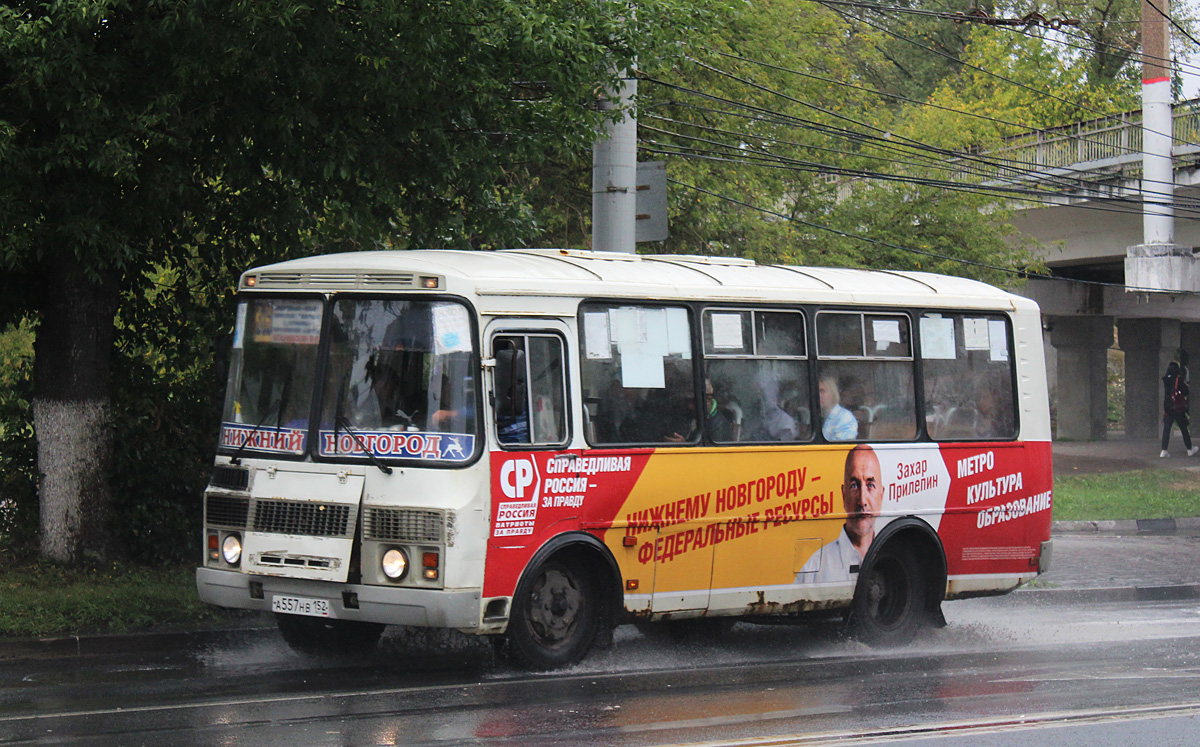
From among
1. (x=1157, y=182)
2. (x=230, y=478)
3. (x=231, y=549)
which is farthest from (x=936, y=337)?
(x=1157, y=182)

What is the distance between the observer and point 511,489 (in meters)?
8.95

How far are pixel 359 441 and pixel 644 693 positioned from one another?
240 cm

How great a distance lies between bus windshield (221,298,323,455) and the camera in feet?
30.3

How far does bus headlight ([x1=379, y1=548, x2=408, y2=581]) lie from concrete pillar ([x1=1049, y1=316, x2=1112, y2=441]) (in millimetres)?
38552

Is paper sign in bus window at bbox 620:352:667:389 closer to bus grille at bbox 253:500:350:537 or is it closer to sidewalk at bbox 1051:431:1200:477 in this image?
bus grille at bbox 253:500:350:537

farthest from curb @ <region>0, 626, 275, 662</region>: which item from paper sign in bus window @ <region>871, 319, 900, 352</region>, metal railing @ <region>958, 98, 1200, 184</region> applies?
metal railing @ <region>958, 98, 1200, 184</region>

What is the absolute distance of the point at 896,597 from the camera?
38.7 feet

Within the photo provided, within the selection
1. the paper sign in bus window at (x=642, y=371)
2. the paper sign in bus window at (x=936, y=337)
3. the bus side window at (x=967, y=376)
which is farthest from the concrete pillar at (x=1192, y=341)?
the paper sign in bus window at (x=642, y=371)

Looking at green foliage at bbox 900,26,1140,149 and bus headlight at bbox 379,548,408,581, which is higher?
green foliage at bbox 900,26,1140,149

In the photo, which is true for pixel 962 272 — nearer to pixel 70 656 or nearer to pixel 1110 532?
pixel 1110 532

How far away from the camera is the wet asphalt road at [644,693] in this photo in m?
7.43

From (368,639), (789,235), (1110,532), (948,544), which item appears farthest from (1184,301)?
(368,639)

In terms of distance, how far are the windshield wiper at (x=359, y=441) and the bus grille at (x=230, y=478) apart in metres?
0.73

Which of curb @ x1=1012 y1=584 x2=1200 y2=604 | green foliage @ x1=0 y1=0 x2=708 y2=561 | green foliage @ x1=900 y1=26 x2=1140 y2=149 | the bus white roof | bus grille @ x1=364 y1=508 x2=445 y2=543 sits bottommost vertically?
curb @ x1=1012 y1=584 x2=1200 y2=604
